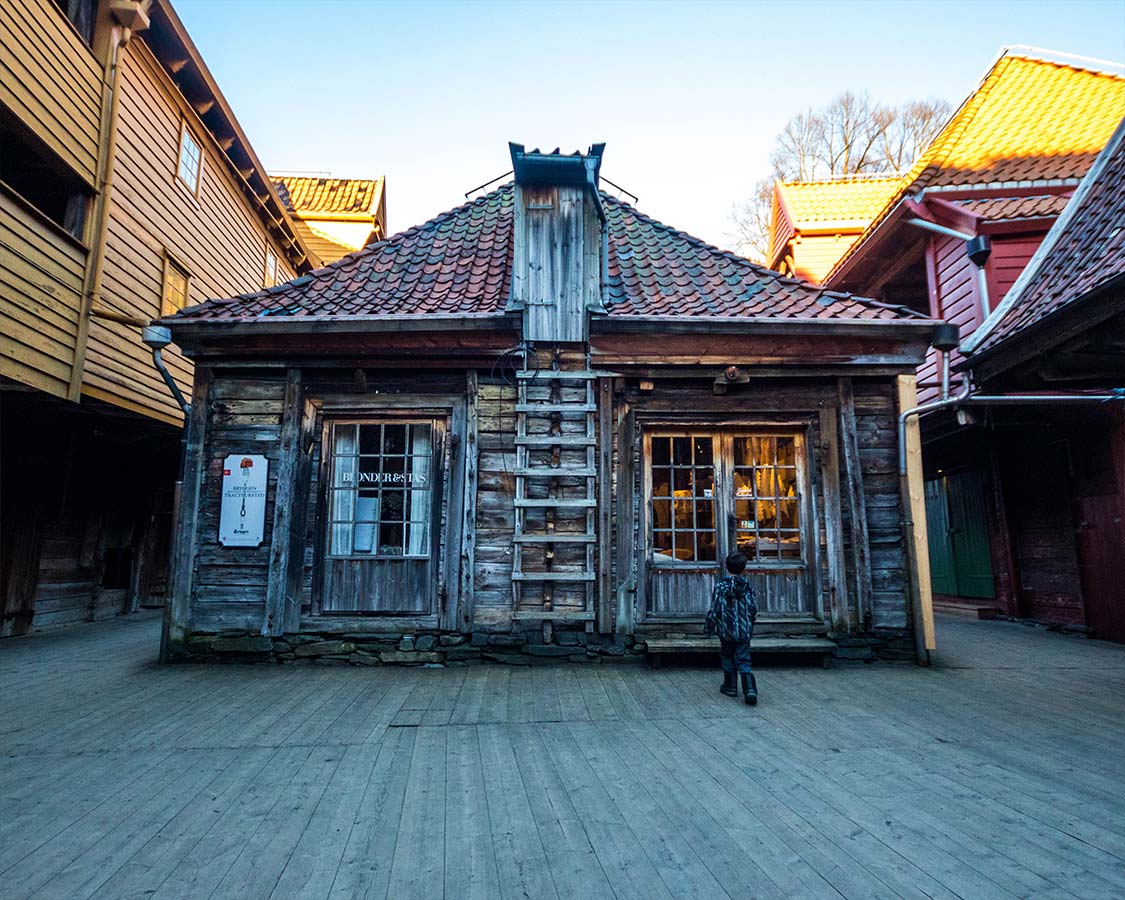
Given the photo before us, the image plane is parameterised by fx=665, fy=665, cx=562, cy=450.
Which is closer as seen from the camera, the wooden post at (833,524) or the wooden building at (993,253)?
the wooden post at (833,524)

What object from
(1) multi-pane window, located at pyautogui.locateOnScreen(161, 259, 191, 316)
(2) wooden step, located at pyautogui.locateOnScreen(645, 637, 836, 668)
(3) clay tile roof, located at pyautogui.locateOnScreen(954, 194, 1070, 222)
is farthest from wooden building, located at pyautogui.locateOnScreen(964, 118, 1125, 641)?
(1) multi-pane window, located at pyautogui.locateOnScreen(161, 259, 191, 316)

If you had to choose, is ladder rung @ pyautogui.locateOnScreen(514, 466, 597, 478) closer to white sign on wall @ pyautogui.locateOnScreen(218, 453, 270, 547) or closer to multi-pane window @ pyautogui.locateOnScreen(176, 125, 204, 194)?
white sign on wall @ pyautogui.locateOnScreen(218, 453, 270, 547)

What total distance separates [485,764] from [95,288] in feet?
27.8

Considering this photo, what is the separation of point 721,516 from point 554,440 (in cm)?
199

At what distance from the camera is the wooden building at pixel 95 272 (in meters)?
7.71

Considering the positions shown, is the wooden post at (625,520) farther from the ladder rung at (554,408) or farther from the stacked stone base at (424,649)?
the ladder rung at (554,408)

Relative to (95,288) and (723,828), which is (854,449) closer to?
(723,828)

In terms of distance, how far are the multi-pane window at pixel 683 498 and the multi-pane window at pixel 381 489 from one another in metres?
2.44

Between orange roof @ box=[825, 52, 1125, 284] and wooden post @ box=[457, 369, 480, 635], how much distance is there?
8.15 meters

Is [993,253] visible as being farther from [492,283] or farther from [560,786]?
[560,786]

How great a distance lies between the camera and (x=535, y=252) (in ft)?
23.7

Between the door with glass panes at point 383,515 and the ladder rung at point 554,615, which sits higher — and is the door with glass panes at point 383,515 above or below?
above

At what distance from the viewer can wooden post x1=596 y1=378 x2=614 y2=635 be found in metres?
6.68

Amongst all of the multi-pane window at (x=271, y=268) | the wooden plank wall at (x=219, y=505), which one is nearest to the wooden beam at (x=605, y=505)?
the wooden plank wall at (x=219, y=505)
